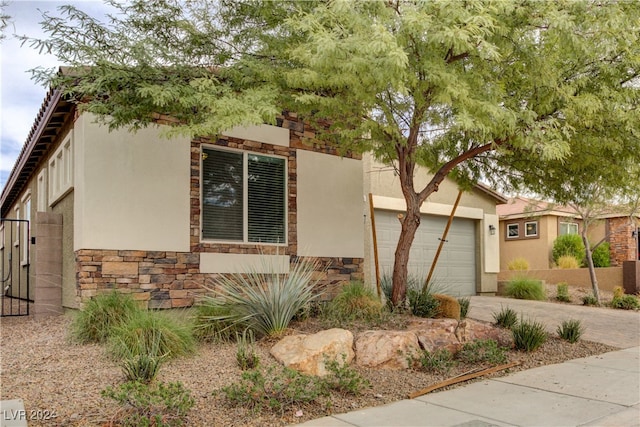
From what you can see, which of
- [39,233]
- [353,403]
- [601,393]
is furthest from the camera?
[39,233]

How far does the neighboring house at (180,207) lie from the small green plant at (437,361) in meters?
2.69

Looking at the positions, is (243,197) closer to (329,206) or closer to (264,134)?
(264,134)

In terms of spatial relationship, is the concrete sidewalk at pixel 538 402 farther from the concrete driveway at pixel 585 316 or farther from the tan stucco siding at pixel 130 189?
the tan stucco siding at pixel 130 189

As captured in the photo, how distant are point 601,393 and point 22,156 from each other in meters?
12.9

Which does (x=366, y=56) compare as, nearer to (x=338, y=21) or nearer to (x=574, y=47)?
(x=338, y=21)

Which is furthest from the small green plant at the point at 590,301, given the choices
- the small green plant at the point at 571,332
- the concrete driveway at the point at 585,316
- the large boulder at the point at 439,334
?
the large boulder at the point at 439,334

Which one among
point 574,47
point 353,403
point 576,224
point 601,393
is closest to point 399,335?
point 353,403

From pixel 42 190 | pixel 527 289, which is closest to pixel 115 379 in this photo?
pixel 42 190

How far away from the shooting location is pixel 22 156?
13.2 metres

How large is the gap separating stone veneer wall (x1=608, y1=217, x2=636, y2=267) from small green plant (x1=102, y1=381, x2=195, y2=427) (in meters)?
21.2

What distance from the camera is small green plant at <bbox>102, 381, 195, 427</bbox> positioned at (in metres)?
4.49

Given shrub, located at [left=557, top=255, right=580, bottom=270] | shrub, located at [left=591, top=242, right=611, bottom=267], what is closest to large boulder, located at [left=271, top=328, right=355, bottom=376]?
shrub, located at [left=557, top=255, right=580, bottom=270]

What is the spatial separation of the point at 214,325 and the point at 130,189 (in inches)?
114

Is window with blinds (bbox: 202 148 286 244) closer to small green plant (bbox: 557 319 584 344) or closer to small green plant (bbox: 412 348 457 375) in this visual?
small green plant (bbox: 412 348 457 375)
